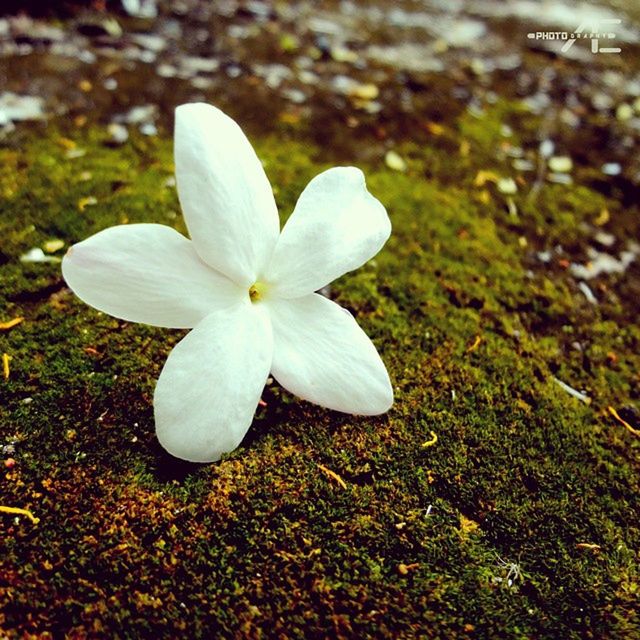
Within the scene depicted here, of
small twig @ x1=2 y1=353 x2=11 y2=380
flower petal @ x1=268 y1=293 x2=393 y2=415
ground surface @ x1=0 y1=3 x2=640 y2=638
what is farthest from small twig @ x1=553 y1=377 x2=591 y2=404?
small twig @ x1=2 y1=353 x2=11 y2=380

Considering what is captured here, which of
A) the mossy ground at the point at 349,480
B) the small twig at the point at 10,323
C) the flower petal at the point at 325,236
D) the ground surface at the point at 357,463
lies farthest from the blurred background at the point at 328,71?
the flower petal at the point at 325,236

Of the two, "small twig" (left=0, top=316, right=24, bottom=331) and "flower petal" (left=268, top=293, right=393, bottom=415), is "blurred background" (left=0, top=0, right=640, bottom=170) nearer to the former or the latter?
"small twig" (left=0, top=316, right=24, bottom=331)

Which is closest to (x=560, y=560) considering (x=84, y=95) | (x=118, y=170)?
(x=118, y=170)

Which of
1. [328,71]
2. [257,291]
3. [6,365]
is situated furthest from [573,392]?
[328,71]

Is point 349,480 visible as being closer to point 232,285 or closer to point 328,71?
point 232,285

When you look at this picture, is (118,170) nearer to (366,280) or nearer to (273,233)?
(366,280)

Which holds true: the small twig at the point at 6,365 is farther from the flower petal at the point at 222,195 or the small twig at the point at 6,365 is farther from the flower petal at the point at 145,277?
the flower petal at the point at 222,195

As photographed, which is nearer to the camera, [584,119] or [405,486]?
[405,486]
